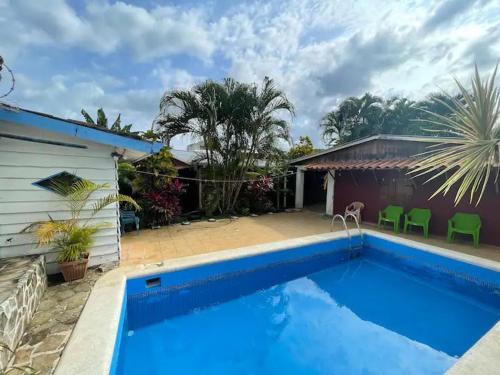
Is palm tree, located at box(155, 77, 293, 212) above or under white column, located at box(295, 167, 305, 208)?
above

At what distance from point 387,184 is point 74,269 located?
10.4 meters

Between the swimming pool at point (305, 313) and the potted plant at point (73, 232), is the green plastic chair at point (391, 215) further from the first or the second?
the potted plant at point (73, 232)

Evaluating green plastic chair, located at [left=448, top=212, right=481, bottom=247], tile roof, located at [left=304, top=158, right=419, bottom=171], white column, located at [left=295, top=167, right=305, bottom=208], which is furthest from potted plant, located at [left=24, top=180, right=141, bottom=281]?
white column, located at [left=295, top=167, right=305, bottom=208]

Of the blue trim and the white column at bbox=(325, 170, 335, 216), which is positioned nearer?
the blue trim

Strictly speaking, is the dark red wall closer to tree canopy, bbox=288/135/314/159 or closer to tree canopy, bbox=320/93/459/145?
tree canopy, bbox=288/135/314/159

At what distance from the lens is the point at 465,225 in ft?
24.8

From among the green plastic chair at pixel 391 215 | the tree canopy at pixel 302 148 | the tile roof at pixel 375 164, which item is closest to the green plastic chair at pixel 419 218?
the green plastic chair at pixel 391 215

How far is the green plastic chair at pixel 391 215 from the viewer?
897cm

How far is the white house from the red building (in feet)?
25.7

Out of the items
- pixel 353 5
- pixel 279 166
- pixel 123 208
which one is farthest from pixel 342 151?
pixel 123 208

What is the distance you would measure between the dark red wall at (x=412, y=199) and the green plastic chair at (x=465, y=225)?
11.5 inches

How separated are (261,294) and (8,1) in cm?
791

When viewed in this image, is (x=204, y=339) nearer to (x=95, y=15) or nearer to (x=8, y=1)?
(x=8, y=1)

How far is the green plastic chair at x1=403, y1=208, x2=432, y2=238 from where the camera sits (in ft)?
27.3
